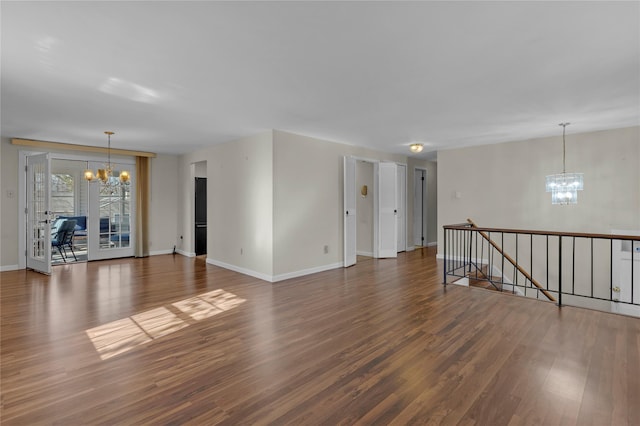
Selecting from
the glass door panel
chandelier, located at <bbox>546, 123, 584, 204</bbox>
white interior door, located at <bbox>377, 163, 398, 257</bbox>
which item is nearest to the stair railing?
chandelier, located at <bbox>546, 123, 584, 204</bbox>

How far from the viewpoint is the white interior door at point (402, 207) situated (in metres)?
8.16

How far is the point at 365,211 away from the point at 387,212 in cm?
64

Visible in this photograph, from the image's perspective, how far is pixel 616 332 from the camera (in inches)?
120

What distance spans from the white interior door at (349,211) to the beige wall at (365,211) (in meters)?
1.19

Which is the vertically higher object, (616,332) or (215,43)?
(215,43)

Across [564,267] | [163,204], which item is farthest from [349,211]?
[163,204]

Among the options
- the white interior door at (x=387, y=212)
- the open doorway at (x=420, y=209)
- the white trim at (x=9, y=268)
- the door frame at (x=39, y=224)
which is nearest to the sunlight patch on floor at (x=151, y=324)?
the door frame at (x=39, y=224)

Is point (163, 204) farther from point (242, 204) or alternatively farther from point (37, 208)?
point (242, 204)

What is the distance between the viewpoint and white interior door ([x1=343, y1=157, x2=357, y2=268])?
6348mm

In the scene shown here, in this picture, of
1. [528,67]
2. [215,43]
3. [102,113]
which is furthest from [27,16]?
[528,67]

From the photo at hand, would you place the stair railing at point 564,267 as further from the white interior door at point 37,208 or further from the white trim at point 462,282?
the white interior door at point 37,208

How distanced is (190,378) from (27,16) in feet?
8.76

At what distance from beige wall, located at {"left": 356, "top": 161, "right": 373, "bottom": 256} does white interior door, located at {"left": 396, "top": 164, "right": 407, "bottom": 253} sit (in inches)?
33.0

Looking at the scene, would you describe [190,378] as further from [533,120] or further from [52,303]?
[533,120]
